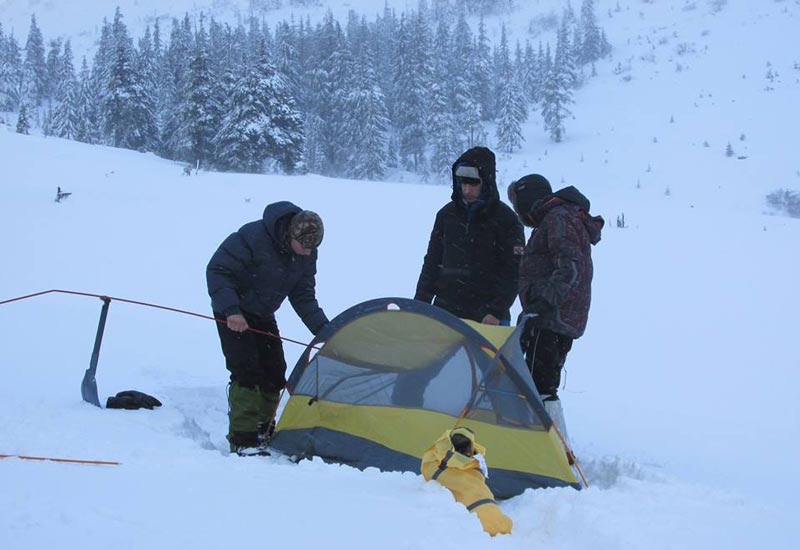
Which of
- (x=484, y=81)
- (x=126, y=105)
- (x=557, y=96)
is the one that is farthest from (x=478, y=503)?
(x=484, y=81)

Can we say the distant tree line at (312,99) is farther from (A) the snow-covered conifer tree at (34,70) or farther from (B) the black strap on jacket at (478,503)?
(B) the black strap on jacket at (478,503)

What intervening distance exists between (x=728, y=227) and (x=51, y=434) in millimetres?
13026

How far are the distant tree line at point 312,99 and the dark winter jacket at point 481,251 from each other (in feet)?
80.3

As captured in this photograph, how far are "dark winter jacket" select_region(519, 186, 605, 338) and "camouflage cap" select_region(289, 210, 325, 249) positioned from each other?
4.38 ft

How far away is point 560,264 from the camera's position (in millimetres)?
3977

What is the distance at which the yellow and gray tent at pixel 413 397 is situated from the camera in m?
3.51

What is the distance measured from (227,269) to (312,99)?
3720 cm

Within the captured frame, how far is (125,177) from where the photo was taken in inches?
742

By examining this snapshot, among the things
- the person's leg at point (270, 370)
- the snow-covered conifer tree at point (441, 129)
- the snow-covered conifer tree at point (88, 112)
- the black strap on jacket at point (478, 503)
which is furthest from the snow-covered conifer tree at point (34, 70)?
the black strap on jacket at point (478, 503)

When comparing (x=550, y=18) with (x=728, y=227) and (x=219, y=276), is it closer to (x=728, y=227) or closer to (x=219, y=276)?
(x=728, y=227)

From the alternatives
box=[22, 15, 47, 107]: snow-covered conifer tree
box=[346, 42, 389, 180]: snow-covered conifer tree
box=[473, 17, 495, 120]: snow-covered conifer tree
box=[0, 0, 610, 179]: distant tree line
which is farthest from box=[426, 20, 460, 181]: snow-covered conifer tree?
box=[22, 15, 47, 107]: snow-covered conifer tree

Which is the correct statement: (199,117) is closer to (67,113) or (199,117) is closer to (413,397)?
(67,113)

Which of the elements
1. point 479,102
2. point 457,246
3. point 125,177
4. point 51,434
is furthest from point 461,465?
point 479,102

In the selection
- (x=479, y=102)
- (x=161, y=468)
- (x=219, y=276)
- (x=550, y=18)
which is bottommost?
(x=161, y=468)
